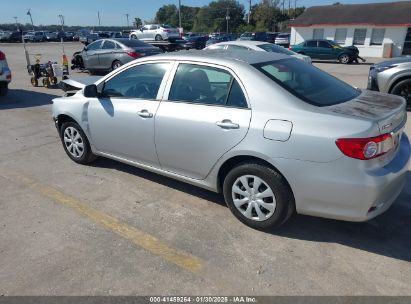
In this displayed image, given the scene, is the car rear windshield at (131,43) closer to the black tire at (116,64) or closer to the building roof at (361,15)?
the black tire at (116,64)

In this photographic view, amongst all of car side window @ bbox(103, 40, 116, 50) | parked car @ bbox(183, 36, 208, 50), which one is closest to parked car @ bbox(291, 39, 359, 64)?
parked car @ bbox(183, 36, 208, 50)

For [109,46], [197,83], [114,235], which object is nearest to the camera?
[114,235]

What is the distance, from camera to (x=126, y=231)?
3467mm

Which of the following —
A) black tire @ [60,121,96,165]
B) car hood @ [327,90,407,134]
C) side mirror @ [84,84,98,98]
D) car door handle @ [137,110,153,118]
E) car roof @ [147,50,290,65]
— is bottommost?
black tire @ [60,121,96,165]

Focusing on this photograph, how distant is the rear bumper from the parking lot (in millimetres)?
421

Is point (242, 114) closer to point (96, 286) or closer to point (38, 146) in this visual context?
point (96, 286)

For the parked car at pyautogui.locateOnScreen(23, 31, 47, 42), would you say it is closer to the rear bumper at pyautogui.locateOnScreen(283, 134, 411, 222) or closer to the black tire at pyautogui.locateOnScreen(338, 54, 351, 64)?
the black tire at pyautogui.locateOnScreen(338, 54, 351, 64)

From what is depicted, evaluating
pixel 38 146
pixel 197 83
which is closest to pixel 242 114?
pixel 197 83

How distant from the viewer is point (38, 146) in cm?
601

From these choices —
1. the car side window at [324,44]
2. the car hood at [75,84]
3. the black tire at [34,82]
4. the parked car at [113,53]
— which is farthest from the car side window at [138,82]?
the car side window at [324,44]

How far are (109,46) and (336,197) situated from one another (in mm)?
13328

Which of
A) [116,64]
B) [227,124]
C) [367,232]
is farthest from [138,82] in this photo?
[116,64]

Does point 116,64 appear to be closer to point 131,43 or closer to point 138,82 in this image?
point 131,43

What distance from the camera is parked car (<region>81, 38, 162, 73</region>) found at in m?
13.7
